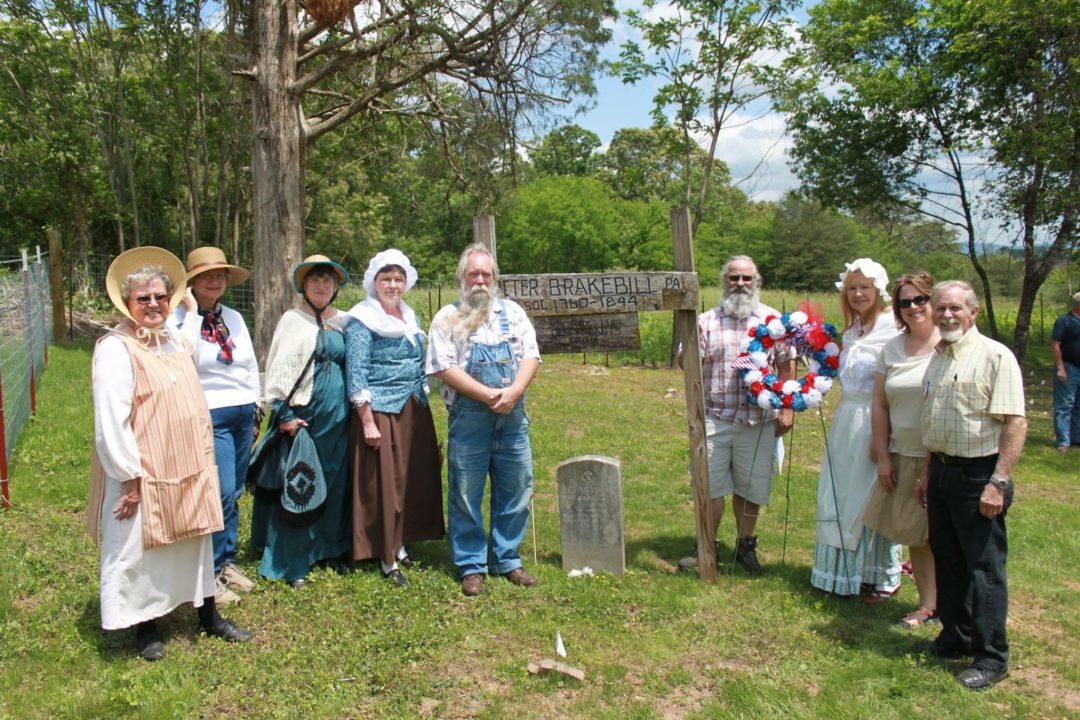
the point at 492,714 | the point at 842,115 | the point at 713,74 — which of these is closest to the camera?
the point at 492,714

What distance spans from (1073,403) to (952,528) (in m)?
7.60

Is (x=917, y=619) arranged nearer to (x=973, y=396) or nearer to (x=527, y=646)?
(x=973, y=396)

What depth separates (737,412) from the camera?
4.93m

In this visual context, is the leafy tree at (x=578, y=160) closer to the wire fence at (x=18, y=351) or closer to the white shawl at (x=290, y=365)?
the wire fence at (x=18, y=351)

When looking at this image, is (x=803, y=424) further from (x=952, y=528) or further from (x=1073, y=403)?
(x=952, y=528)

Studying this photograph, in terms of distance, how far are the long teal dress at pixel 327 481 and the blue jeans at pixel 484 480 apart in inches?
25.1

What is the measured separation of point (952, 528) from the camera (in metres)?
3.73

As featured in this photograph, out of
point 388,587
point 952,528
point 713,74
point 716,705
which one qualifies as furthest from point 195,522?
point 713,74

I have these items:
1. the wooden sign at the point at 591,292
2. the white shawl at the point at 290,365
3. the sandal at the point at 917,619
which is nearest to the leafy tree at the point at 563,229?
the wooden sign at the point at 591,292

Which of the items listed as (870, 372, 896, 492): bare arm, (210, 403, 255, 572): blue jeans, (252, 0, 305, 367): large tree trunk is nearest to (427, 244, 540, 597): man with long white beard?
(210, 403, 255, 572): blue jeans

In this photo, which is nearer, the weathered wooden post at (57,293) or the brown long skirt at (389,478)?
the brown long skirt at (389,478)

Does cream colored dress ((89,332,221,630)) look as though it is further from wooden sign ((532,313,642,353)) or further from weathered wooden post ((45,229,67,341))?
weathered wooden post ((45,229,67,341))

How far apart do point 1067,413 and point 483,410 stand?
857 cm

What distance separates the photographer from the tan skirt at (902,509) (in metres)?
4.13
